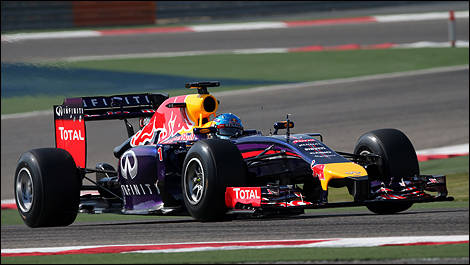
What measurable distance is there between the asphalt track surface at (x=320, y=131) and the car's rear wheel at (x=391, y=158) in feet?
1.47

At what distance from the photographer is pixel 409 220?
11492mm

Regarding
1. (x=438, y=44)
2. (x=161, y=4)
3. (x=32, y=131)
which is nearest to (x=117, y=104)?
(x=32, y=131)

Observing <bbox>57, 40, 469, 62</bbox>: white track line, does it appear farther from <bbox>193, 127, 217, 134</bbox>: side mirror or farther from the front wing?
the front wing

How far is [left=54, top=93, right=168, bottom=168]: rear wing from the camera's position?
1371cm

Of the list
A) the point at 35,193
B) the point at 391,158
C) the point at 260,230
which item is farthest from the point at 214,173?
the point at 35,193

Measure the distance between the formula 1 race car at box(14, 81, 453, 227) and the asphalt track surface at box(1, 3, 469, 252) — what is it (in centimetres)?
31

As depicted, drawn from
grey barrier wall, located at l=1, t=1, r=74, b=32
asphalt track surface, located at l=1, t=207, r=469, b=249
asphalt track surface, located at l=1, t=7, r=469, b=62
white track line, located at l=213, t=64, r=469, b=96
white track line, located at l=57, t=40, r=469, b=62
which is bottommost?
asphalt track surface, located at l=1, t=207, r=469, b=249

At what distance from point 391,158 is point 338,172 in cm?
132

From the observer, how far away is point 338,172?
423 inches

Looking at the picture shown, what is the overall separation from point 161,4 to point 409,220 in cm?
3025

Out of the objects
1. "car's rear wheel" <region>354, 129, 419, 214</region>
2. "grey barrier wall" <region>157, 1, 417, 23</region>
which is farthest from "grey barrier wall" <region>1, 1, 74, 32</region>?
"car's rear wheel" <region>354, 129, 419, 214</region>

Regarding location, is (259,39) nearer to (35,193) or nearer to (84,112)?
(84,112)

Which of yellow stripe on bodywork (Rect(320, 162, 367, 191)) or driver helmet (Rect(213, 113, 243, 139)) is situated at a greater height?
driver helmet (Rect(213, 113, 243, 139))

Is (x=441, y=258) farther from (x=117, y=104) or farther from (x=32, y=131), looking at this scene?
(x=32, y=131)
